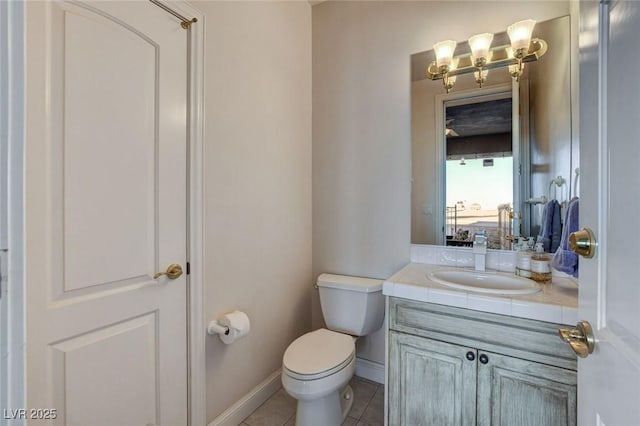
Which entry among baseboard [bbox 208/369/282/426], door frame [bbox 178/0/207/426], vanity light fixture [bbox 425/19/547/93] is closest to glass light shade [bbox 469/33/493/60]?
vanity light fixture [bbox 425/19/547/93]

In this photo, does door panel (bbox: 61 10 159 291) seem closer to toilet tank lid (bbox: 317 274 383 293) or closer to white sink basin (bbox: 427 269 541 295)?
toilet tank lid (bbox: 317 274 383 293)

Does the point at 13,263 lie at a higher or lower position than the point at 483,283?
higher

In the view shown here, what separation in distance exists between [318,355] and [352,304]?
442mm

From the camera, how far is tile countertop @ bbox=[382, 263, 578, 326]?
1.13 meters

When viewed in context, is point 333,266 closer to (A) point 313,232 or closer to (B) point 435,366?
(A) point 313,232

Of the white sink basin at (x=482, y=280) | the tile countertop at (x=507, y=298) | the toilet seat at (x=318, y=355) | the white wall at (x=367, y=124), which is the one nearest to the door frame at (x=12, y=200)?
the toilet seat at (x=318, y=355)

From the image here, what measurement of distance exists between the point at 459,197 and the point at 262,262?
4.31 feet

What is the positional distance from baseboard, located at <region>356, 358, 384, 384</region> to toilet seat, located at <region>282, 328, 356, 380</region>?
522mm

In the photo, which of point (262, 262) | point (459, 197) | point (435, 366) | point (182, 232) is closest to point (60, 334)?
point (182, 232)

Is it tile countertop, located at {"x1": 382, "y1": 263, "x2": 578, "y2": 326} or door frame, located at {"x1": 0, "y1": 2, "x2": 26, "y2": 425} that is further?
tile countertop, located at {"x1": 382, "y1": 263, "x2": 578, "y2": 326}

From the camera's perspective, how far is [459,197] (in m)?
1.86

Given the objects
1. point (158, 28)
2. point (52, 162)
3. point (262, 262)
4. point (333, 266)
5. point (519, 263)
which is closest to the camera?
point (52, 162)

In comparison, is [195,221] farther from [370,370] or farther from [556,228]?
[556,228]

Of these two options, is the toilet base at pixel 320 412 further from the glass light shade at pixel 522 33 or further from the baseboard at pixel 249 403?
the glass light shade at pixel 522 33
